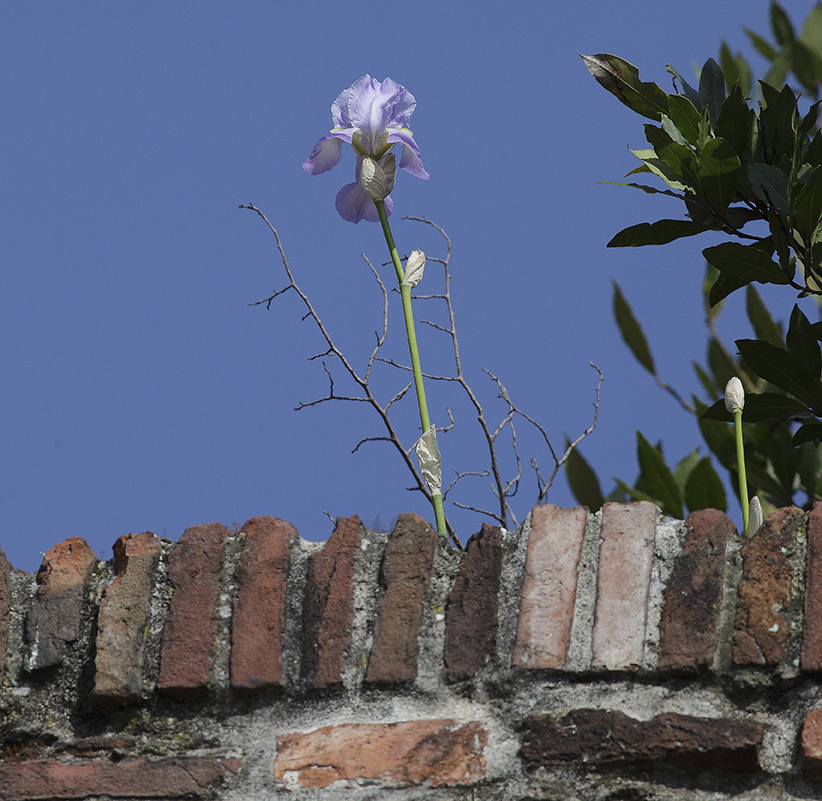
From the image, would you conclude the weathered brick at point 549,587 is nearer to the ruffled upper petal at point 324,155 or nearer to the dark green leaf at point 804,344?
the dark green leaf at point 804,344

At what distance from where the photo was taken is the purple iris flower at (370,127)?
5.80 ft

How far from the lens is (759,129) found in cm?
179

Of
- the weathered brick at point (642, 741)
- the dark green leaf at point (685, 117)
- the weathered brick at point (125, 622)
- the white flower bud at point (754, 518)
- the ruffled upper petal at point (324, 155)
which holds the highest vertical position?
the dark green leaf at point (685, 117)

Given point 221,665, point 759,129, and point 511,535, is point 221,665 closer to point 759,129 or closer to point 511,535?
point 511,535

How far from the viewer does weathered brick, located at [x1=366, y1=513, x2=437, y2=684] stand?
4.47ft

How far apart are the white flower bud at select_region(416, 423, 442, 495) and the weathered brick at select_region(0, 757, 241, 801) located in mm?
527

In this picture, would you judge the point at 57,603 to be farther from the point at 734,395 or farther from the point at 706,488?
the point at 706,488

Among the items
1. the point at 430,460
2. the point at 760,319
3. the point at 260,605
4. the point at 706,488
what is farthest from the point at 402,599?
the point at 760,319

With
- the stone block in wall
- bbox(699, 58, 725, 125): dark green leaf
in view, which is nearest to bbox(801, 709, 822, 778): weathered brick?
the stone block in wall

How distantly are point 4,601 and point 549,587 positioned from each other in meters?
0.78

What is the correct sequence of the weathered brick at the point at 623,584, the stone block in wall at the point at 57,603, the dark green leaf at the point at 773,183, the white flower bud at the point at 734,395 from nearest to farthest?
the weathered brick at the point at 623,584
the stone block in wall at the point at 57,603
the white flower bud at the point at 734,395
the dark green leaf at the point at 773,183

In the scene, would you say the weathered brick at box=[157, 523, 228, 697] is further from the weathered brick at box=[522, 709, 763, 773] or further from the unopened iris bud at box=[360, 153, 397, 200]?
the unopened iris bud at box=[360, 153, 397, 200]

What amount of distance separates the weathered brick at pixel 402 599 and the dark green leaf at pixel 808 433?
742mm

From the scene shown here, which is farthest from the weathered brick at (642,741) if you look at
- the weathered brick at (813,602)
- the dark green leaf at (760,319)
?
the dark green leaf at (760,319)
